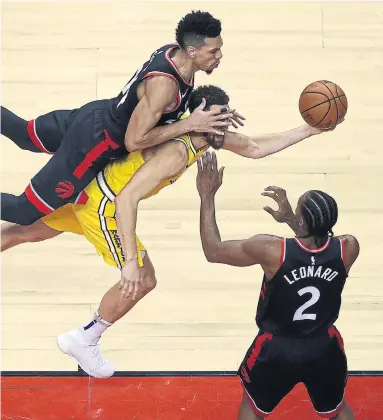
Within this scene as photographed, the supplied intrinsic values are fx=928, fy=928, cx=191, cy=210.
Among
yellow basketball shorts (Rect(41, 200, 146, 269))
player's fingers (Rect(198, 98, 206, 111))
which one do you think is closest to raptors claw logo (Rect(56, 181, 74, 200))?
yellow basketball shorts (Rect(41, 200, 146, 269))

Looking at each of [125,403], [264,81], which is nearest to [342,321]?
[125,403]

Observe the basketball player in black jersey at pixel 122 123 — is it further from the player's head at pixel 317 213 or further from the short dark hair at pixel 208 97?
the player's head at pixel 317 213

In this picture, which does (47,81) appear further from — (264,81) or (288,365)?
(288,365)

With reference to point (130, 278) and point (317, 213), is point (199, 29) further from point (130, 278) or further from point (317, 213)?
point (130, 278)

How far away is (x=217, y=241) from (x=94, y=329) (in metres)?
0.99

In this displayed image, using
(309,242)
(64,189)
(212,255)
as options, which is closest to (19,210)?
(64,189)

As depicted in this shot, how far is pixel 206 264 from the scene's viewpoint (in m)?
6.14

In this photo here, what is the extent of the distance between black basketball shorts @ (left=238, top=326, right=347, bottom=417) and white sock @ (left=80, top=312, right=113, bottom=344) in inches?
36.3

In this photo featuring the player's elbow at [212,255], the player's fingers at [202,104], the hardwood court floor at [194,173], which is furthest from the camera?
the hardwood court floor at [194,173]

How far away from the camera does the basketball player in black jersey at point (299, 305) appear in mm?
4176

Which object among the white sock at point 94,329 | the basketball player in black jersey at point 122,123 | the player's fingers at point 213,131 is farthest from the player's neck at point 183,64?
the white sock at point 94,329

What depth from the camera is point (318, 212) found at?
4121 mm

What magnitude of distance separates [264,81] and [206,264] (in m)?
1.64

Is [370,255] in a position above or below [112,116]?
below
